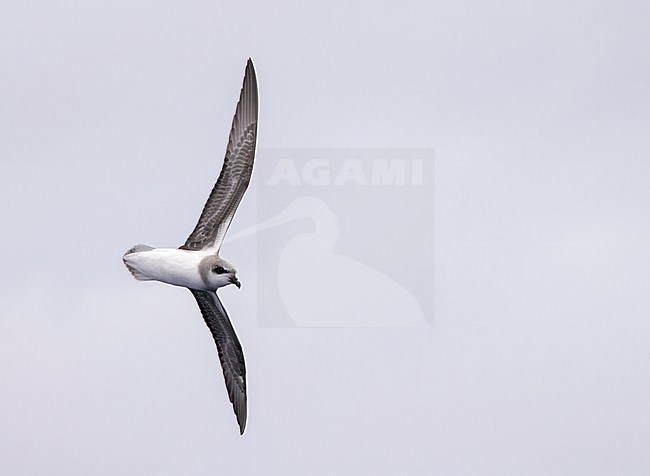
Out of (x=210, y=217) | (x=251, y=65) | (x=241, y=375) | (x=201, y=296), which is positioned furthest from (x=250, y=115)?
(x=241, y=375)

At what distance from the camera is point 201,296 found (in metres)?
29.8

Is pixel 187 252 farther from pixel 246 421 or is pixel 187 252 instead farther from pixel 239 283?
pixel 246 421

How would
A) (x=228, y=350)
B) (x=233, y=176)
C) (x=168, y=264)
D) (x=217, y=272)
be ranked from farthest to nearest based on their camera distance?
(x=228, y=350), (x=233, y=176), (x=168, y=264), (x=217, y=272)

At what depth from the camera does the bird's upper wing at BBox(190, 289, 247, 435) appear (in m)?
30.2

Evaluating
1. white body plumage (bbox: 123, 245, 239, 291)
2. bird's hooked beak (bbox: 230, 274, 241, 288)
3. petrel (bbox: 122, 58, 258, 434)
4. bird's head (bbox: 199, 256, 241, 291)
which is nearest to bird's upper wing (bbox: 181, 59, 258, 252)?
petrel (bbox: 122, 58, 258, 434)

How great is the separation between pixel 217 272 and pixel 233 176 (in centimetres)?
357

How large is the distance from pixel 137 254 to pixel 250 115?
567cm

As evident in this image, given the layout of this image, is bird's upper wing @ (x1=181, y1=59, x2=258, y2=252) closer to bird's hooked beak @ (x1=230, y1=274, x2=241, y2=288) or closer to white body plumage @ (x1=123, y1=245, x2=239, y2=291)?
white body plumage @ (x1=123, y1=245, x2=239, y2=291)

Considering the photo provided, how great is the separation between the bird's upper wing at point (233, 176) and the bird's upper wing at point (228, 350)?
2.16 meters

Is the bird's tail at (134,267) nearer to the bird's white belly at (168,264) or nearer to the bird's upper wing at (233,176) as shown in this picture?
the bird's white belly at (168,264)

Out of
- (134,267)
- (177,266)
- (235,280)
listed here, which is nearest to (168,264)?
(177,266)

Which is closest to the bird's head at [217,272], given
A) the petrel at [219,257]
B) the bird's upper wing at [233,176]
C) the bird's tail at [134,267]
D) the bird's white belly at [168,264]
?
the petrel at [219,257]

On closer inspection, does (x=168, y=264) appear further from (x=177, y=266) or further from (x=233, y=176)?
(x=233, y=176)

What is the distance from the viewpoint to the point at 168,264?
90.1 ft
